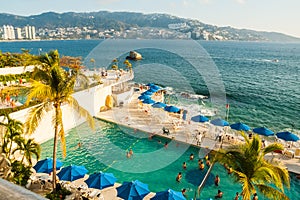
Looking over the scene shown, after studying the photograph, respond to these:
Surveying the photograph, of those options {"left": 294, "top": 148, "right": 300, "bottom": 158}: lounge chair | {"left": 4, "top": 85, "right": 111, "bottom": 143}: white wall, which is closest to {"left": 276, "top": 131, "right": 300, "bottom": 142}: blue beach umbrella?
{"left": 294, "top": 148, "right": 300, "bottom": 158}: lounge chair

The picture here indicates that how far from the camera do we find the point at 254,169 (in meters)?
8.00

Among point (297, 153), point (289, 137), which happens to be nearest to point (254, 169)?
point (297, 153)

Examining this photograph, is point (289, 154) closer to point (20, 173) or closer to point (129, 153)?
point (129, 153)

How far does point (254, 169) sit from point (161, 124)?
13812mm

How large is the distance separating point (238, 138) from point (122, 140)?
8.58 m

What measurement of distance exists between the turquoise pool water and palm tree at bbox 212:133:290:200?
499cm

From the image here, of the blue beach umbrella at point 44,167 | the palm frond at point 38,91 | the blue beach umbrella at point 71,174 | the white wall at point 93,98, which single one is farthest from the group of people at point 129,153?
the palm frond at point 38,91

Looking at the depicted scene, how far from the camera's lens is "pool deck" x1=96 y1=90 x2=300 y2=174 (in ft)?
59.3

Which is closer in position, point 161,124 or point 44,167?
point 44,167

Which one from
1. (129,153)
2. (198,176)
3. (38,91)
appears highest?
(38,91)

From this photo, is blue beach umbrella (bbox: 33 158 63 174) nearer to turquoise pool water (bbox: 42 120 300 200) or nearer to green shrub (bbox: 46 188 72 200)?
green shrub (bbox: 46 188 72 200)

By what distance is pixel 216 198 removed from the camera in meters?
12.5

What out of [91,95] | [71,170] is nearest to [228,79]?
[91,95]

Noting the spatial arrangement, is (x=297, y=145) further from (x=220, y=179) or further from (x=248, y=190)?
(x=248, y=190)
